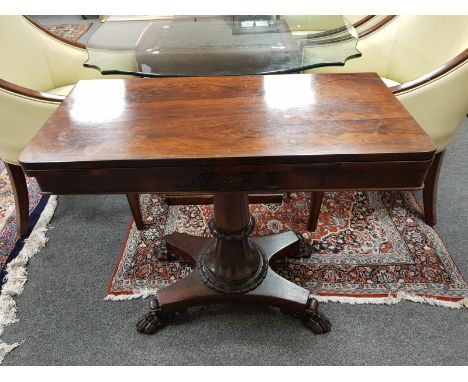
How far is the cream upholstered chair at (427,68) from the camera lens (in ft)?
3.21

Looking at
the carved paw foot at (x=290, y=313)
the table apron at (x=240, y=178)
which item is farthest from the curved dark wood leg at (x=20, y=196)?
the carved paw foot at (x=290, y=313)

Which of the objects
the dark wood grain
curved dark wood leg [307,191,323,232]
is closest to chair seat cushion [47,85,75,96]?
the dark wood grain

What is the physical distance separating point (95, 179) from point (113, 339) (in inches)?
22.5

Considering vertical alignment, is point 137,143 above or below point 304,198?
above

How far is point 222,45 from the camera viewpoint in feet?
4.25

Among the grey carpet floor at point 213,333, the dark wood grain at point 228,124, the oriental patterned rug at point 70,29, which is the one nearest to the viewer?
the dark wood grain at point 228,124

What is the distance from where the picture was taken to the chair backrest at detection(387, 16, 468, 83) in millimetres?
1079

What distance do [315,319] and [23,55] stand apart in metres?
1.34

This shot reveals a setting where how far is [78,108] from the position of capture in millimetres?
726

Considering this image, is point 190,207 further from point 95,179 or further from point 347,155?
point 347,155

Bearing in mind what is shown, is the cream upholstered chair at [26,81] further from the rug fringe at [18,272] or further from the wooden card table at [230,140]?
the wooden card table at [230,140]

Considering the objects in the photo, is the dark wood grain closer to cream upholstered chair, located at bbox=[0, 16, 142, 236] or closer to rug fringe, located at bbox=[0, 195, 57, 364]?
cream upholstered chair, located at bbox=[0, 16, 142, 236]

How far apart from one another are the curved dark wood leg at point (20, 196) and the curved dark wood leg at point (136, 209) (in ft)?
1.18

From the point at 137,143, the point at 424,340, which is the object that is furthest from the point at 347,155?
the point at 424,340
